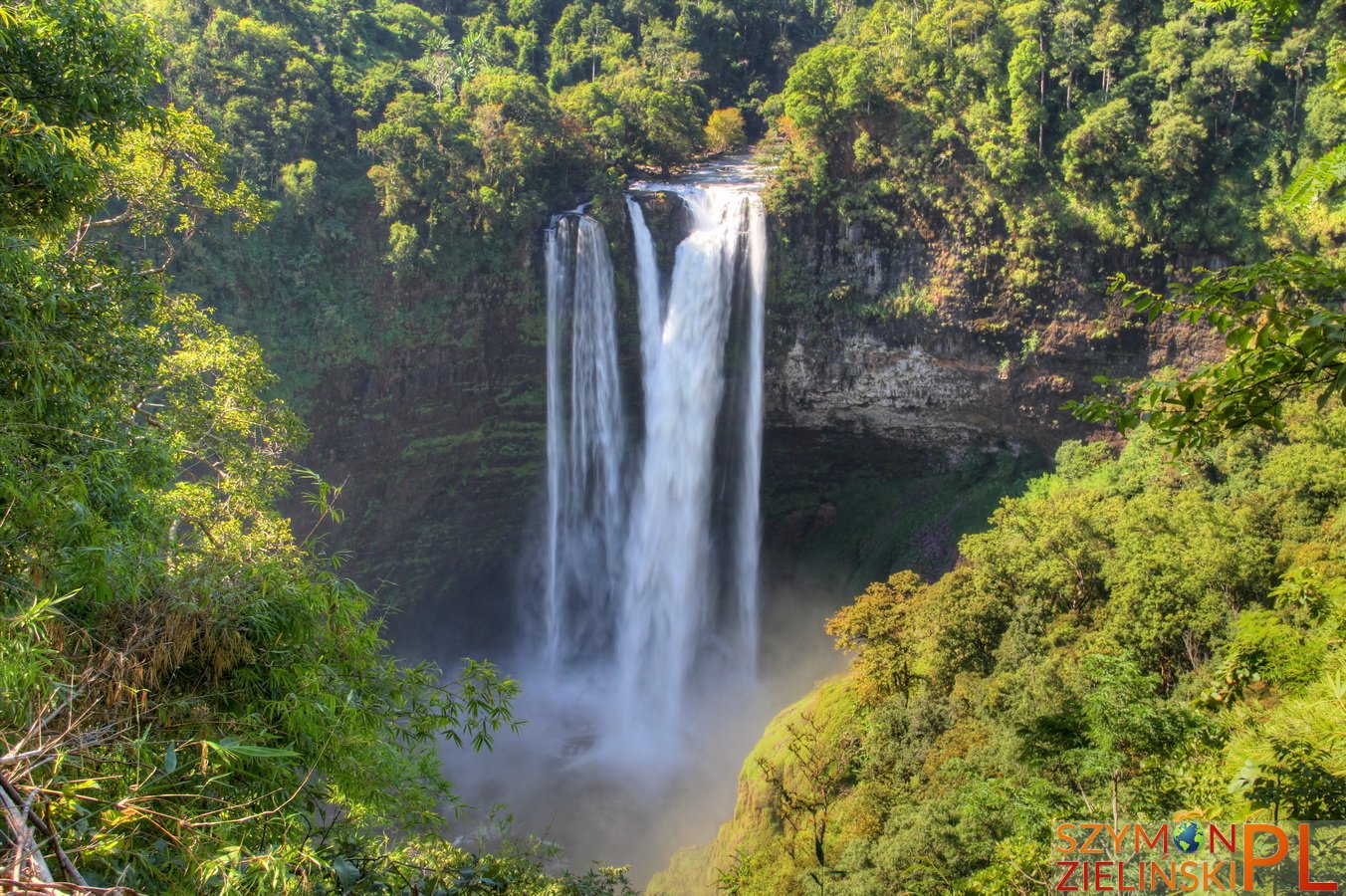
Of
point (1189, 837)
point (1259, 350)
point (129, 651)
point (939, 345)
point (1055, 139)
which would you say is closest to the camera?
point (1259, 350)

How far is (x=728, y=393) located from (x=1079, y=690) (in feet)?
50.7

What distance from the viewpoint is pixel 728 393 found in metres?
24.0

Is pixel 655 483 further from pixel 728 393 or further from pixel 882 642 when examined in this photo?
pixel 882 642

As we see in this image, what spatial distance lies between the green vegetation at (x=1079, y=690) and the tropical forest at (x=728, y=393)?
0.09m

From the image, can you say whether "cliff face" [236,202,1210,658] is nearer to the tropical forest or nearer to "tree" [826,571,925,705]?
the tropical forest

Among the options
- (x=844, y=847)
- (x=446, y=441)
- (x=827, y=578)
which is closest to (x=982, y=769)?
(x=844, y=847)

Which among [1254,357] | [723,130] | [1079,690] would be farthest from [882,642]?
[723,130]

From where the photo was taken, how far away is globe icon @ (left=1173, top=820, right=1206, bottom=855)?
17.2ft

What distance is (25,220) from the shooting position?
6.44m

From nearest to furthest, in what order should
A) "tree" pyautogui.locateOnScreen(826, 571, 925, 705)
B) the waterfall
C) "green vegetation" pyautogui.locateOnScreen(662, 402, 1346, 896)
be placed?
1. "green vegetation" pyautogui.locateOnScreen(662, 402, 1346, 896)
2. "tree" pyautogui.locateOnScreen(826, 571, 925, 705)
3. the waterfall

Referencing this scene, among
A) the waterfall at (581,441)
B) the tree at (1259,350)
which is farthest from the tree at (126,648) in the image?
the waterfall at (581,441)

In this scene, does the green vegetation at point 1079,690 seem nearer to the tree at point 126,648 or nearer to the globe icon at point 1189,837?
the globe icon at point 1189,837

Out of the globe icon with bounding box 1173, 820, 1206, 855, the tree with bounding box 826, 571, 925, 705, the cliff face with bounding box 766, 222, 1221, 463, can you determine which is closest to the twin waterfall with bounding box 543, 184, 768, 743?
the cliff face with bounding box 766, 222, 1221, 463

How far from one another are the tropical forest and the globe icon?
54mm
